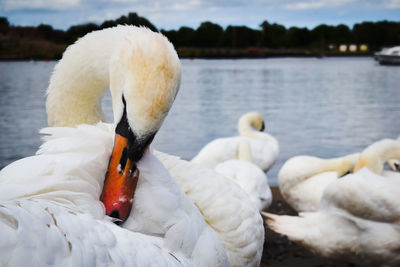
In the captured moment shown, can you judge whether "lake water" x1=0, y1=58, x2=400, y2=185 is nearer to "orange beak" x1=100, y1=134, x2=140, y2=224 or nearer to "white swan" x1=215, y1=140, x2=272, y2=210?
"white swan" x1=215, y1=140, x2=272, y2=210

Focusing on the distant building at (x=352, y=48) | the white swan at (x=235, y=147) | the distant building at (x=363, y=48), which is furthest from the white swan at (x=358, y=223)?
the distant building at (x=352, y=48)

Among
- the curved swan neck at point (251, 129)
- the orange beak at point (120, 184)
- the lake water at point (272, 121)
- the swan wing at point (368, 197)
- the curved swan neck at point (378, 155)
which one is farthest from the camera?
the lake water at point (272, 121)

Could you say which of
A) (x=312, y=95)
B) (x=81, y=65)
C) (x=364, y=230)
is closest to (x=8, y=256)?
(x=81, y=65)

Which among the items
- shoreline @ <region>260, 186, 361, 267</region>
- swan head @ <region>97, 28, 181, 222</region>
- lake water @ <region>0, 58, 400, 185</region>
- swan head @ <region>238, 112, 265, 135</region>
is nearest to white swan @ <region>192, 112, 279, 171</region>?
swan head @ <region>238, 112, 265, 135</region>

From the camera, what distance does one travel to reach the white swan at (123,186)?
1478mm

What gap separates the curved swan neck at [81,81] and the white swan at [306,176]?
2872 millimetres

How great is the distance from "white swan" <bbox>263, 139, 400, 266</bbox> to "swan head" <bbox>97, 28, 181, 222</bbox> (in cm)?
233

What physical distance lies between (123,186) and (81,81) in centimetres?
111

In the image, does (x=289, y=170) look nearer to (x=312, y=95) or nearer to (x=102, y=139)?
(x=102, y=139)

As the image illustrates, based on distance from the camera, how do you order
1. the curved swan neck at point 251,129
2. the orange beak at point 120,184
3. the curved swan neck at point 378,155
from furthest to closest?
the curved swan neck at point 251,129
the curved swan neck at point 378,155
the orange beak at point 120,184

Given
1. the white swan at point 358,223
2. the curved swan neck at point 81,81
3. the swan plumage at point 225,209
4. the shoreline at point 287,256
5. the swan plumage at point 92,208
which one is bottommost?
the shoreline at point 287,256

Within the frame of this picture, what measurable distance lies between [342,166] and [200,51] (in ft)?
111

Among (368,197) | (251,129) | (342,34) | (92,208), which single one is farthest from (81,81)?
(342,34)

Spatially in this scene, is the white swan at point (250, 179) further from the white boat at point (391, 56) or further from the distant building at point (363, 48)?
the distant building at point (363, 48)
